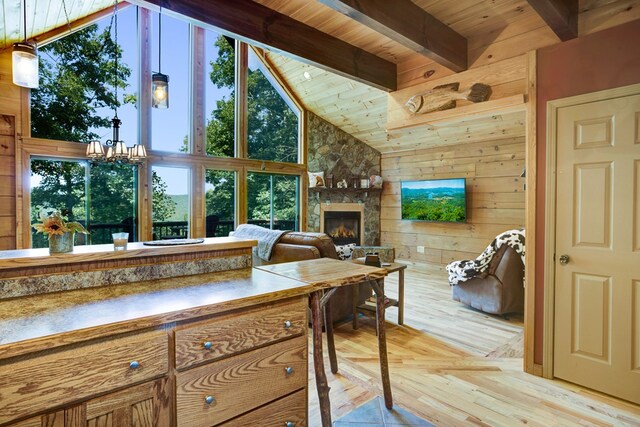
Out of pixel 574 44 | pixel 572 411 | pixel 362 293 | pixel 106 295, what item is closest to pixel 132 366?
pixel 106 295

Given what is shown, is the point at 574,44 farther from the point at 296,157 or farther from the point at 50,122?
the point at 50,122

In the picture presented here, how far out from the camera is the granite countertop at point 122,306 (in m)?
1.05

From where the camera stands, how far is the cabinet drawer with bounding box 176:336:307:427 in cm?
134

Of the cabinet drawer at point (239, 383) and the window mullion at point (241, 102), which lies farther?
the window mullion at point (241, 102)

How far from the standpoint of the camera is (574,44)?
241 cm

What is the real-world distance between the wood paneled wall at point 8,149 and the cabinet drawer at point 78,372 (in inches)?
182

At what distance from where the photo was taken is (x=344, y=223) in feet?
24.3

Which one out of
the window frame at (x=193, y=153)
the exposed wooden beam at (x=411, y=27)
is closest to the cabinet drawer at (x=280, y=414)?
the exposed wooden beam at (x=411, y=27)

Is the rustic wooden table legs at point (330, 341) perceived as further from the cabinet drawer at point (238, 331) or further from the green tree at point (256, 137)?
the green tree at point (256, 137)

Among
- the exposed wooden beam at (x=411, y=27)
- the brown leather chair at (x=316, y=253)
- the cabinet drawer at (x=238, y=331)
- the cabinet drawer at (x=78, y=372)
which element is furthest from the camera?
the brown leather chair at (x=316, y=253)

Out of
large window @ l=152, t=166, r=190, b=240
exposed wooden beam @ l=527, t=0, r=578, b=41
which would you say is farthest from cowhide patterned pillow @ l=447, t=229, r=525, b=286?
large window @ l=152, t=166, r=190, b=240

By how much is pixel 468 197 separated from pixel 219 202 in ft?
14.7

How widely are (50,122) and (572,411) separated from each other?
255 inches

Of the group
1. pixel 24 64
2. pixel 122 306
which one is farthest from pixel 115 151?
pixel 122 306
